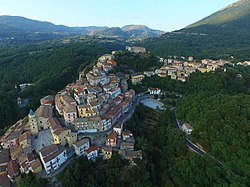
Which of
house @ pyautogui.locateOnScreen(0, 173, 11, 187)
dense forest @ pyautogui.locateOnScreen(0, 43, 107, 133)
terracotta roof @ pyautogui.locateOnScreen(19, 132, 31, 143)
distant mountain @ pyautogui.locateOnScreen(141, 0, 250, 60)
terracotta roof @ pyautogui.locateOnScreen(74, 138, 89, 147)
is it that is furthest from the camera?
distant mountain @ pyautogui.locateOnScreen(141, 0, 250, 60)

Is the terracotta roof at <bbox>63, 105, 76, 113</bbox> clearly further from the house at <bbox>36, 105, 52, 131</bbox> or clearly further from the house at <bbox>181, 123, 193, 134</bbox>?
the house at <bbox>181, 123, 193, 134</bbox>

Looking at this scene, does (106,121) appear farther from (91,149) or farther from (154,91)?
(154,91)

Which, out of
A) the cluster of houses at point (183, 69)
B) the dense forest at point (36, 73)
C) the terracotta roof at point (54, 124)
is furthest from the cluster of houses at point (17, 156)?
the cluster of houses at point (183, 69)

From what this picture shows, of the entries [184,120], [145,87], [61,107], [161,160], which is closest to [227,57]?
→ [145,87]

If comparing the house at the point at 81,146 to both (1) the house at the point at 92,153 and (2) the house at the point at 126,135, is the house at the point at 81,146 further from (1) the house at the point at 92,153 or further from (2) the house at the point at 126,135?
(2) the house at the point at 126,135

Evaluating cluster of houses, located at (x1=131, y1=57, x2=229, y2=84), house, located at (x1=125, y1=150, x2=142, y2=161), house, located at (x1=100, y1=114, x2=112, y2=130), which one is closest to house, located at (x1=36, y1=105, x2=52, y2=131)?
house, located at (x1=100, y1=114, x2=112, y2=130)

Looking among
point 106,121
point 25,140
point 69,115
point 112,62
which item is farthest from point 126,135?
point 112,62
